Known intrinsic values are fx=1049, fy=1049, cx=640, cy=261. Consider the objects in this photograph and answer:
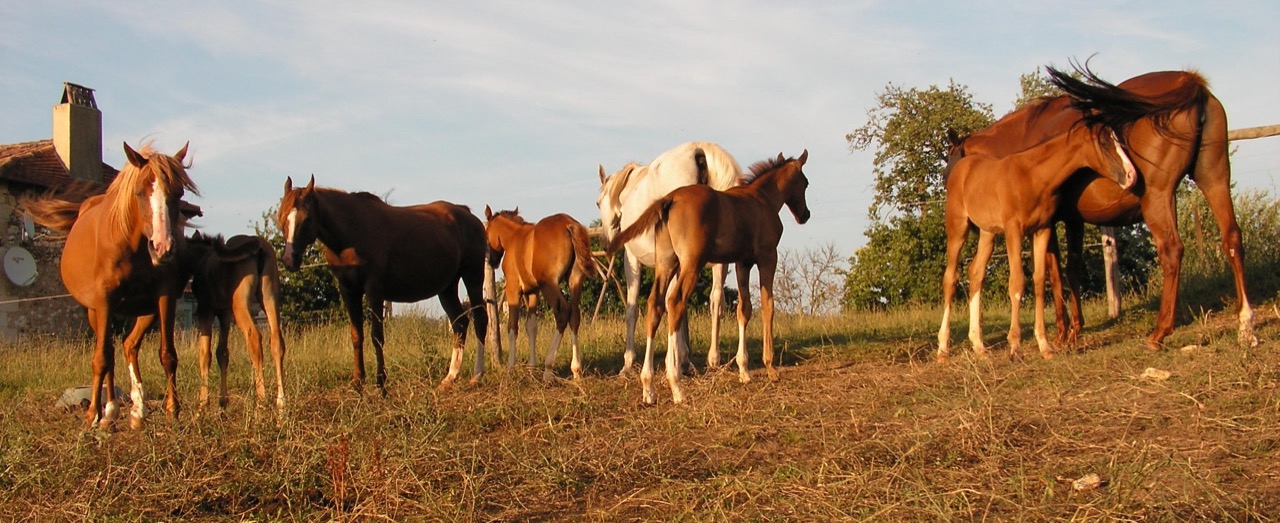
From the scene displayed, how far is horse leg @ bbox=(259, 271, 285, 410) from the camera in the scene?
27.1 ft

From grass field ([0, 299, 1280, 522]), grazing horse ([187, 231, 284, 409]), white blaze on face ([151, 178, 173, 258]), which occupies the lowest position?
grass field ([0, 299, 1280, 522])

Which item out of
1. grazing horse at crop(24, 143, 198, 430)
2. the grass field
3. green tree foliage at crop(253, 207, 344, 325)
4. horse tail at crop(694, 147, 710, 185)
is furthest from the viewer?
green tree foliage at crop(253, 207, 344, 325)

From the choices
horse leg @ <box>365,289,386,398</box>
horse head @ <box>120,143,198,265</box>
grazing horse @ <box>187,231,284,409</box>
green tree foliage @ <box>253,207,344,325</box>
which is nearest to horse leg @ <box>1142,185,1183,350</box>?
horse leg @ <box>365,289,386,398</box>

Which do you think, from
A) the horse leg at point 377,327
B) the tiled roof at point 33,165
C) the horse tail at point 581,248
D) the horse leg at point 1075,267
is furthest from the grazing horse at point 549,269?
the tiled roof at point 33,165

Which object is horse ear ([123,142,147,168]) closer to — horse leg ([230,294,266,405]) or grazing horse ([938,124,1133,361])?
horse leg ([230,294,266,405])

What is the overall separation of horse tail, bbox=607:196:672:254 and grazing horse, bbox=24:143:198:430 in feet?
10.7

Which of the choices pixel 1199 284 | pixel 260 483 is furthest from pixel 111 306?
pixel 1199 284

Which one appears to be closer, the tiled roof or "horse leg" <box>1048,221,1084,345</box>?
"horse leg" <box>1048,221,1084,345</box>

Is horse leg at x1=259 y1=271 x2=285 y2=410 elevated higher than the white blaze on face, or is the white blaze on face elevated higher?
the white blaze on face

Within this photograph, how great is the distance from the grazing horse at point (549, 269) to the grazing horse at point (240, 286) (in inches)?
89.2

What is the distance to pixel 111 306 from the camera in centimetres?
788

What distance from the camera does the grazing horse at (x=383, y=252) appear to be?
28.6 ft

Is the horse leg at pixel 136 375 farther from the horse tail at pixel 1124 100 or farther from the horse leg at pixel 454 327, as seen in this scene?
the horse tail at pixel 1124 100

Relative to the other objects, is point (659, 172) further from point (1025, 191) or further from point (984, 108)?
point (984, 108)
